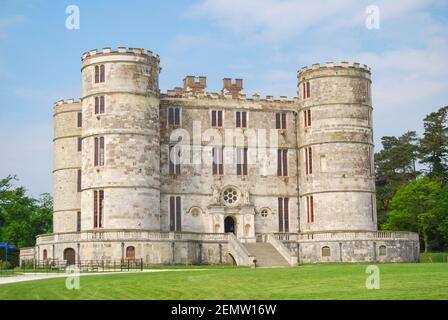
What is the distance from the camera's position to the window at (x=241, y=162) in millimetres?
59031

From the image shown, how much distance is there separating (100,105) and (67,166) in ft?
26.2

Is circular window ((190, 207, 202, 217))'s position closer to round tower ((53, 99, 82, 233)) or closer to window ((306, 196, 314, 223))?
window ((306, 196, 314, 223))

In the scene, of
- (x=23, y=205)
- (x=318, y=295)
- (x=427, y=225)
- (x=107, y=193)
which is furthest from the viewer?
(x=23, y=205)

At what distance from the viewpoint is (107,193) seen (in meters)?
52.5

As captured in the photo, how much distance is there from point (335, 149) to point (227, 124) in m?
8.32

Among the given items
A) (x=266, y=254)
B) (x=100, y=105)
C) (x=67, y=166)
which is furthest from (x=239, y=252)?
(x=67, y=166)

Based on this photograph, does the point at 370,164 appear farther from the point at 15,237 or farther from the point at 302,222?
the point at 15,237

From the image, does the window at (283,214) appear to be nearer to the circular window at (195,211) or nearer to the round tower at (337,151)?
the round tower at (337,151)

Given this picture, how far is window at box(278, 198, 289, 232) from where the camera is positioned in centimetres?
5946

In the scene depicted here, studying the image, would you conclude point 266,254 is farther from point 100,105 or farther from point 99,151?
point 100,105

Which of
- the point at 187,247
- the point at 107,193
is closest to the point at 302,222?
the point at 187,247

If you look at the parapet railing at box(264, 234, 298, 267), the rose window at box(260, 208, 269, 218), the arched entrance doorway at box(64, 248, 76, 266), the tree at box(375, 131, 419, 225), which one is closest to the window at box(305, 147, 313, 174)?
the rose window at box(260, 208, 269, 218)

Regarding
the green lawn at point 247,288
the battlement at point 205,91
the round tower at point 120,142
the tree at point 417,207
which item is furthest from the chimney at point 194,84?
the green lawn at point 247,288

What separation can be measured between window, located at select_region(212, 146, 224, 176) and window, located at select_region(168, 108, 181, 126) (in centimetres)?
350
